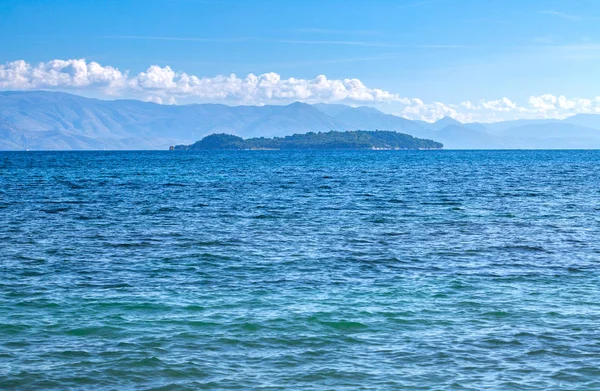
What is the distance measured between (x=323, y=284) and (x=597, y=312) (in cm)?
814

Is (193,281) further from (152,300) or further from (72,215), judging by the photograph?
(72,215)

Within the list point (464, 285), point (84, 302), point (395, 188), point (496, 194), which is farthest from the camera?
point (395, 188)

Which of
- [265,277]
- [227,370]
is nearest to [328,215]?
[265,277]

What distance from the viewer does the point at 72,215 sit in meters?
43.6

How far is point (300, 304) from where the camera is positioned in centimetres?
1950

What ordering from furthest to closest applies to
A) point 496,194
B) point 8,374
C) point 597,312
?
point 496,194
point 597,312
point 8,374

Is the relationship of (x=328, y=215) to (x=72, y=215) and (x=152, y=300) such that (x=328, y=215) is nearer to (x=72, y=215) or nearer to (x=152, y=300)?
(x=72, y=215)

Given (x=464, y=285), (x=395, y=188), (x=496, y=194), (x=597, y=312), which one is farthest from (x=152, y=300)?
(x=395, y=188)

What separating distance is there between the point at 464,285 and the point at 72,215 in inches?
1156

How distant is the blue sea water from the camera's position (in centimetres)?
1423

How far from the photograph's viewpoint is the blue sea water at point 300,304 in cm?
1423

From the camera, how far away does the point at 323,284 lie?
72.6ft

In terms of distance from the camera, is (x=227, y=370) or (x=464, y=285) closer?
(x=227, y=370)

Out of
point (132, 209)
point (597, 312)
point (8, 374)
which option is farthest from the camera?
point (132, 209)
